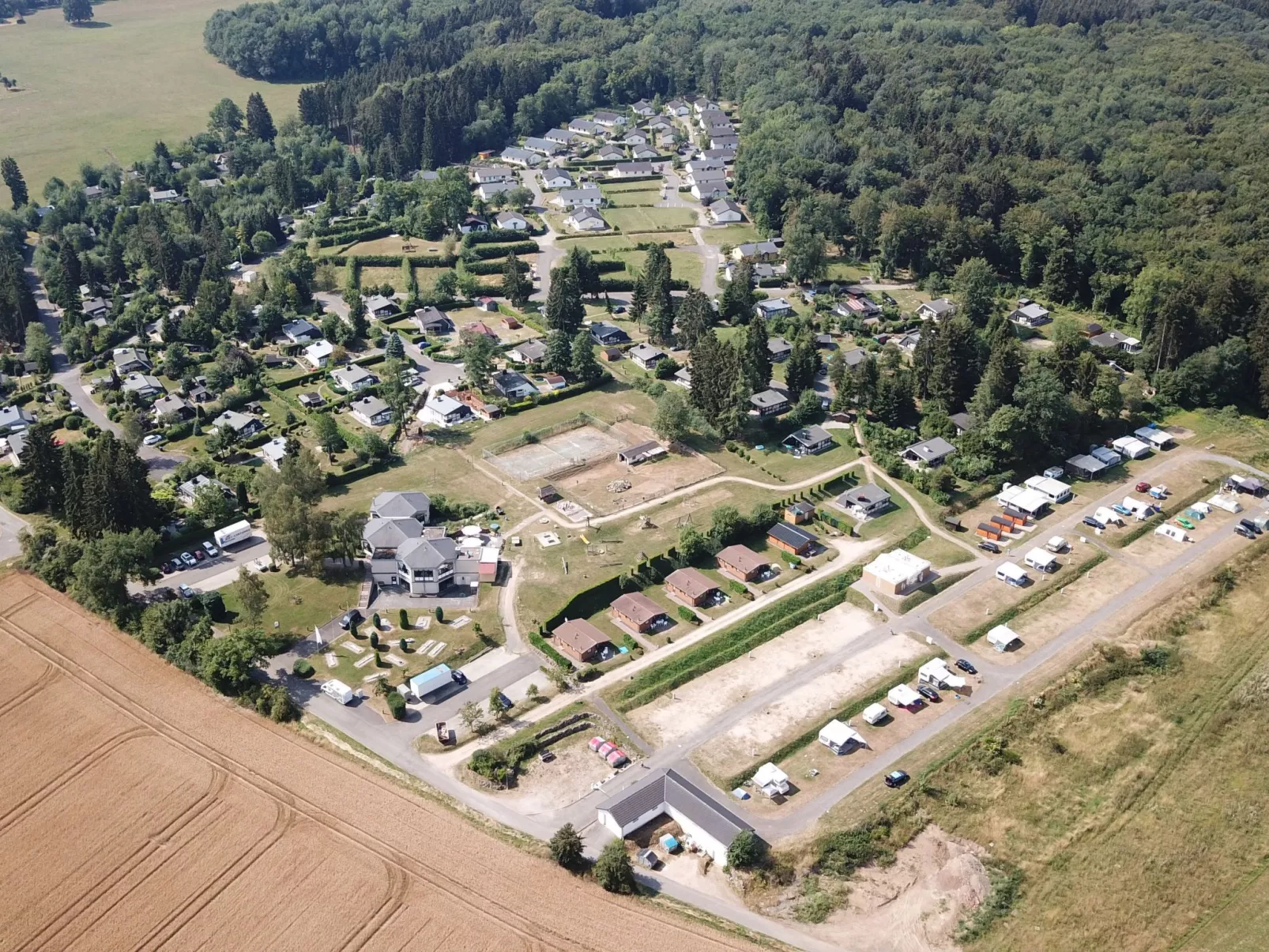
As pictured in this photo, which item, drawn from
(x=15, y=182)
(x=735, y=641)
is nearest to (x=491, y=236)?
(x=15, y=182)

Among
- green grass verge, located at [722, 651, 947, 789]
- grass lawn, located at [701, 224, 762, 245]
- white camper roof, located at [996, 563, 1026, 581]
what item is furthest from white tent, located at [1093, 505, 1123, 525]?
grass lawn, located at [701, 224, 762, 245]

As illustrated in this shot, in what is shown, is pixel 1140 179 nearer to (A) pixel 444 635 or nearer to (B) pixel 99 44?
(A) pixel 444 635

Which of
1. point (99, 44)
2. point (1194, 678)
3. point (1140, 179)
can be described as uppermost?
point (99, 44)

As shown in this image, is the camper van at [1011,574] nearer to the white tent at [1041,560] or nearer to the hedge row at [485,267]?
the white tent at [1041,560]

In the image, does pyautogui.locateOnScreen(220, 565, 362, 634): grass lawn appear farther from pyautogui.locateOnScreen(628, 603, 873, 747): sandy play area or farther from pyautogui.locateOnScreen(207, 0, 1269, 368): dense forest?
pyautogui.locateOnScreen(207, 0, 1269, 368): dense forest

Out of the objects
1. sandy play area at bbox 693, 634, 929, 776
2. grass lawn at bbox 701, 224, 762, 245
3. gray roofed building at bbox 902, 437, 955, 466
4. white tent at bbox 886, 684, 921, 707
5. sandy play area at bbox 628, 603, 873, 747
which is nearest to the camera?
sandy play area at bbox 693, 634, 929, 776

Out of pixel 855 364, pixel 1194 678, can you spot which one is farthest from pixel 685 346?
pixel 1194 678
